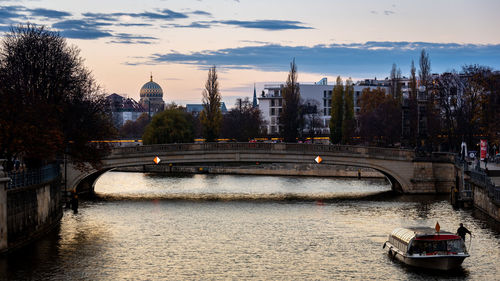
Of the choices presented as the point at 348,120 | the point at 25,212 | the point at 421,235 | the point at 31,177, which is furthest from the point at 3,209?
the point at 348,120

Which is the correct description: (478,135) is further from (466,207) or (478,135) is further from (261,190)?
(466,207)

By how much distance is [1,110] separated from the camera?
5378 centimetres

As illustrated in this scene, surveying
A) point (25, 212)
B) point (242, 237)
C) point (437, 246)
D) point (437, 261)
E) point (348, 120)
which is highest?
point (348, 120)

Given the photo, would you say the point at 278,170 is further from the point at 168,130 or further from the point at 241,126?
the point at 241,126

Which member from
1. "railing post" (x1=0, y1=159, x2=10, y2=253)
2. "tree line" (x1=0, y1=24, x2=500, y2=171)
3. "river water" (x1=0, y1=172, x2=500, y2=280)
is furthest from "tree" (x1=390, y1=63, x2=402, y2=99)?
"railing post" (x1=0, y1=159, x2=10, y2=253)

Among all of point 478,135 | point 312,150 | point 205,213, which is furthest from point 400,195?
point 478,135

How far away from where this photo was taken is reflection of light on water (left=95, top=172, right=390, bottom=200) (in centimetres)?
8719

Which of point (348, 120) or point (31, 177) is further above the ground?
point (348, 120)

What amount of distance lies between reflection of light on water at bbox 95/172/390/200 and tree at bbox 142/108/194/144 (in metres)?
16.9

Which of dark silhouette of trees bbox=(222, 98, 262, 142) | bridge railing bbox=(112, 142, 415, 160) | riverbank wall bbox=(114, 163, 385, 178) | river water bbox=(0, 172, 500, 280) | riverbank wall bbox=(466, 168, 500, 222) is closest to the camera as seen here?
river water bbox=(0, 172, 500, 280)

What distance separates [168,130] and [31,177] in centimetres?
8832

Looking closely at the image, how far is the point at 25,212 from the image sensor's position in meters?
51.2

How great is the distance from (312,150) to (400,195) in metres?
10.5

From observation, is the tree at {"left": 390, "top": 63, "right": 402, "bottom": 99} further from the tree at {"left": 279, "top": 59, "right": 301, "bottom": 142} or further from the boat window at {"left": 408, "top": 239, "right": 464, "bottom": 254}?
the boat window at {"left": 408, "top": 239, "right": 464, "bottom": 254}
